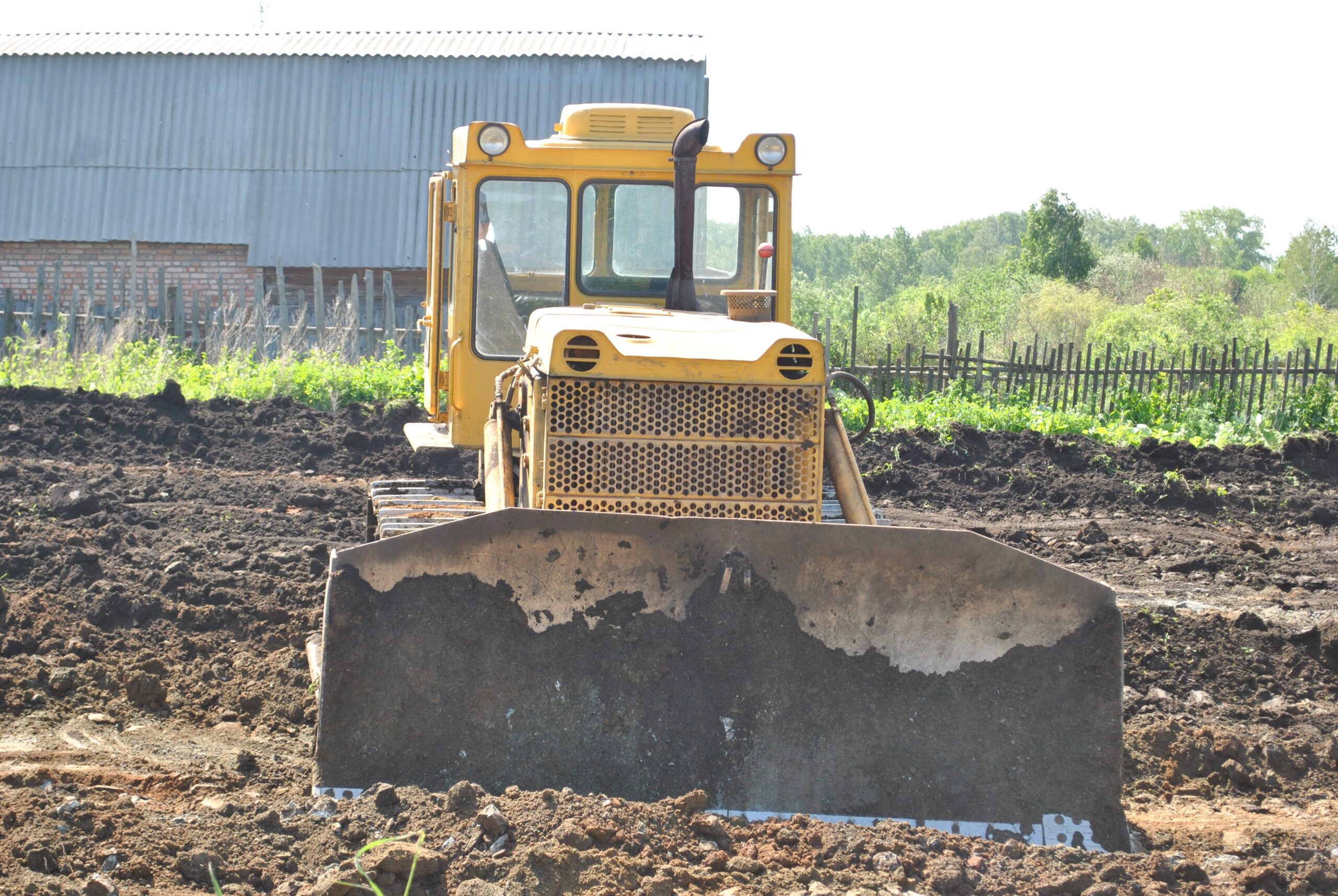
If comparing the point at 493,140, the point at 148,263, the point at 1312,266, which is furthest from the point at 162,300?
the point at 1312,266

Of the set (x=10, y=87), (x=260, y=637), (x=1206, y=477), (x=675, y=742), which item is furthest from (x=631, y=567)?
(x=10, y=87)

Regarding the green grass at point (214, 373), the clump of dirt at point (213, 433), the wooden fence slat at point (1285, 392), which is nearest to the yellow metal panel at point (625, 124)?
the clump of dirt at point (213, 433)

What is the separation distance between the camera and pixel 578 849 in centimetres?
358

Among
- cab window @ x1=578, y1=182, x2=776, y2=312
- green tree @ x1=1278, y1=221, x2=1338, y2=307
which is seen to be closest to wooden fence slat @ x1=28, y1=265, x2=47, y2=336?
cab window @ x1=578, y1=182, x2=776, y2=312

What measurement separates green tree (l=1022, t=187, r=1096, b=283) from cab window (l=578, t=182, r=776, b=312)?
46853 mm

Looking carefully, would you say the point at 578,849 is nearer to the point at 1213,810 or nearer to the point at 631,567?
the point at 631,567

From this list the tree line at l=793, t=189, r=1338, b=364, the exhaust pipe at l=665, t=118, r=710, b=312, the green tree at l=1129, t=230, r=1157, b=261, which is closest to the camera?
the exhaust pipe at l=665, t=118, r=710, b=312

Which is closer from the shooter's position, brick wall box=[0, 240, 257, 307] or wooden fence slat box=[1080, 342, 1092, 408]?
wooden fence slat box=[1080, 342, 1092, 408]

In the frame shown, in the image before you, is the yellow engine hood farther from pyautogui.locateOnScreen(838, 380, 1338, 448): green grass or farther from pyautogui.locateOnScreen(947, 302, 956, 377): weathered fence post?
pyautogui.locateOnScreen(947, 302, 956, 377): weathered fence post

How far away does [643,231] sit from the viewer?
613cm

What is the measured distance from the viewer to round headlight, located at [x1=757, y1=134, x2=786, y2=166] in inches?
239

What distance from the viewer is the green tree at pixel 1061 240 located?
5009cm

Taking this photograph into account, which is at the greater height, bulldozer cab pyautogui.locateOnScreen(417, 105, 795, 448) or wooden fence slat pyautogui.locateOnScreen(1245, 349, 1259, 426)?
bulldozer cab pyautogui.locateOnScreen(417, 105, 795, 448)

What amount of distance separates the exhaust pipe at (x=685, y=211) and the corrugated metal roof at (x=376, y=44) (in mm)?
19578
